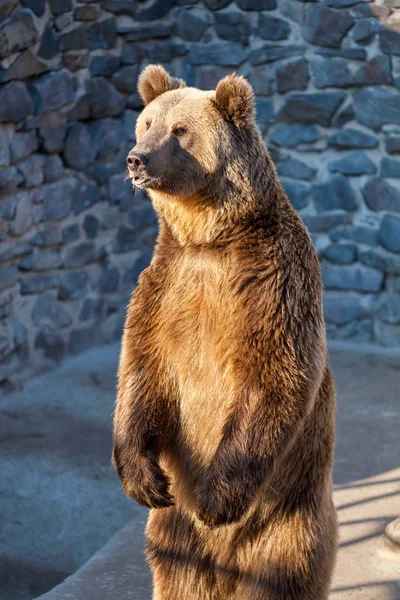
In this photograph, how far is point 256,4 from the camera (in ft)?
20.4

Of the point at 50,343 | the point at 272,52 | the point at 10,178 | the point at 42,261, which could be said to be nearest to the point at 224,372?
the point at 10,178

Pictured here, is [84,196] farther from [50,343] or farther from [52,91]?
[50,343]

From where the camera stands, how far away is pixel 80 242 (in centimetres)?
594

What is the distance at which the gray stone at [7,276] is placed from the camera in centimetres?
535

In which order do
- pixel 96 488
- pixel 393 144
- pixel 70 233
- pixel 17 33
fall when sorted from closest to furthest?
pixel 96 488, pixel 17 33, pixel 70 233, pixel 393 144

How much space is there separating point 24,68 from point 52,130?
45 centimetres

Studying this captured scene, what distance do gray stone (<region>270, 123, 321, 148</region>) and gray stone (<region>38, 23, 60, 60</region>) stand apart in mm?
1613

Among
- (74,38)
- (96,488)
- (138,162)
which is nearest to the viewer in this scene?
(138,162)

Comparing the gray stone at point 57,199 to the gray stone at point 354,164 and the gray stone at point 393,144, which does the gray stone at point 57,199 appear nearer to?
the gray stone at point 354,164

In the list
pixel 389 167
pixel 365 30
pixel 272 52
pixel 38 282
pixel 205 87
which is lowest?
pixel 38 282

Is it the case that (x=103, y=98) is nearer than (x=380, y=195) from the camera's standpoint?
Yes

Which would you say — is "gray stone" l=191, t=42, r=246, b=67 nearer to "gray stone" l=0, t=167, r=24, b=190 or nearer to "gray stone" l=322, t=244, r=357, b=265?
"gray stone" l=322, t=244, r=357, b=265

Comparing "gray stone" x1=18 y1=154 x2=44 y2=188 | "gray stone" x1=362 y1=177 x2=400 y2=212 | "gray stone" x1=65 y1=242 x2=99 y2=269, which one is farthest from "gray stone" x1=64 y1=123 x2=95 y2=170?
"gray stone" x1=362 y1=177 x2=400 y2=212

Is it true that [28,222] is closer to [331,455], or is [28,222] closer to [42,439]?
[42,439]
